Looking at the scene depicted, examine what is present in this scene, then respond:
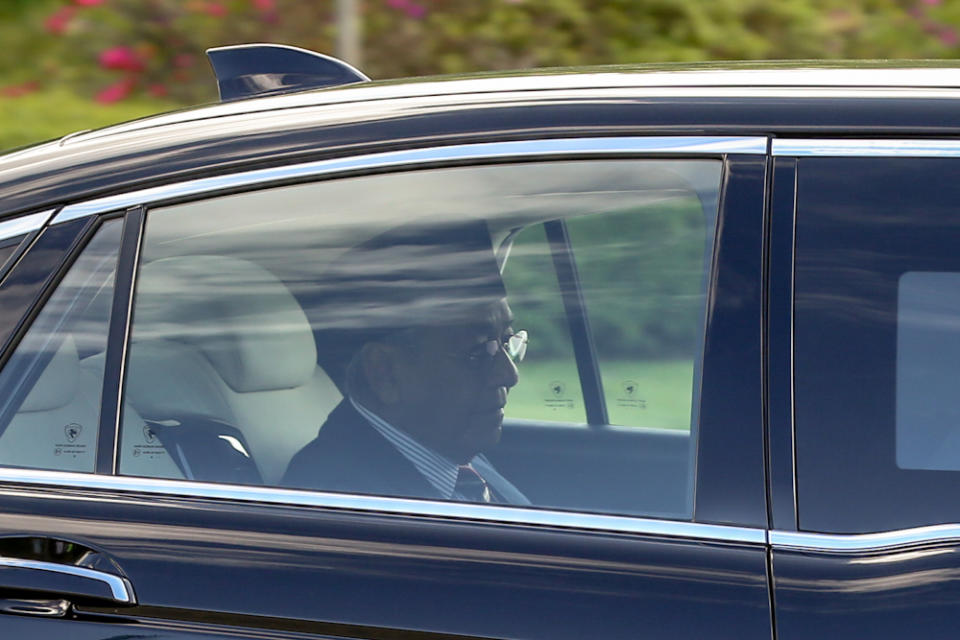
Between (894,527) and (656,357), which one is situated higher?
(656,357)

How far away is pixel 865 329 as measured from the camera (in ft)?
5.53

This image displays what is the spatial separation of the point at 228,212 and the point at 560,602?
73 cm

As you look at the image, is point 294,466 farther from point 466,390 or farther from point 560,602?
point 560,602

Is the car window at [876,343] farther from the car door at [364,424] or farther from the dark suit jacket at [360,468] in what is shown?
the dark suit jacket at [360,468]

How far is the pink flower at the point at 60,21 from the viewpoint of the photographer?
29.5 ft

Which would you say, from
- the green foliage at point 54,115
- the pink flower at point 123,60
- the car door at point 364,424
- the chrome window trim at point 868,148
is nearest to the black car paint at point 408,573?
the car door at point 364,424

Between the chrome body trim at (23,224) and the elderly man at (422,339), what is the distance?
16.9 inches

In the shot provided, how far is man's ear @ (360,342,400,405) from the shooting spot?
1869 mm

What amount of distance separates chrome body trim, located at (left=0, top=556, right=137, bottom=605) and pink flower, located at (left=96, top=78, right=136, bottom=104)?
6786 millimetres

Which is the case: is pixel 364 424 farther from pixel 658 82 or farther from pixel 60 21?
pixel 60 21

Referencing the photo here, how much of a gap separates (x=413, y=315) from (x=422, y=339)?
0.04 meters

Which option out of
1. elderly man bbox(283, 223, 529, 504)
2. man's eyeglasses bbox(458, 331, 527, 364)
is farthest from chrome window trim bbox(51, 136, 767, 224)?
man's eyeglasses bbox(458, 331, 527, 364)

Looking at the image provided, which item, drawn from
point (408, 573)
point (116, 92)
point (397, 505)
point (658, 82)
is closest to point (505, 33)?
point (116, 92)

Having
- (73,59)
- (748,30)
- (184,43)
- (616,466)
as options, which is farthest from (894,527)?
(73,59)
